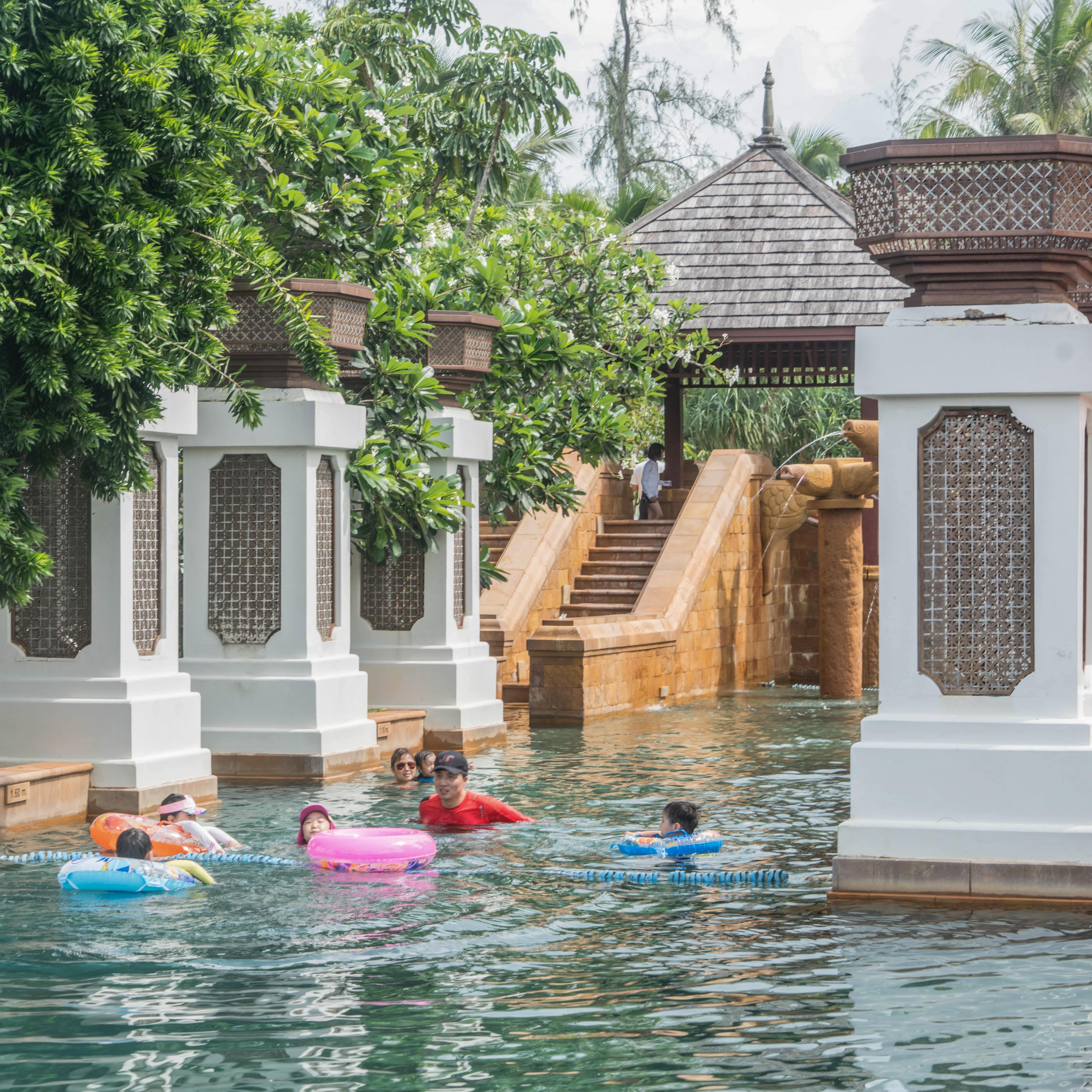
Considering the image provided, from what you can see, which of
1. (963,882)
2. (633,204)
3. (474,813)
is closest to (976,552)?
(963,882)

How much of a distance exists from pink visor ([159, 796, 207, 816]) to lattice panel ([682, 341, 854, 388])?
15.2m

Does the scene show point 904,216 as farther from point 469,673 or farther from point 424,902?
point 469,673

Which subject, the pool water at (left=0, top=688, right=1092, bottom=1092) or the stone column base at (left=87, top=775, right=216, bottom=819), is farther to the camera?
the stone column base at (left=87, top=775, right=216, bottom=819)

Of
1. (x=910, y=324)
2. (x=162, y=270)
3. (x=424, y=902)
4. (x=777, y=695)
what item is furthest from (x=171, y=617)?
(x=777, y=695)

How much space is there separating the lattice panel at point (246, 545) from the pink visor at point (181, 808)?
3.29m

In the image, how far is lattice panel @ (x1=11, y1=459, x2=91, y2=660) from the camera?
1168cm

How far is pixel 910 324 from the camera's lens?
8844 mm

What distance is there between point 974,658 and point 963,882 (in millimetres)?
1094

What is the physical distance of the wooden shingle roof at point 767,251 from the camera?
23469mm

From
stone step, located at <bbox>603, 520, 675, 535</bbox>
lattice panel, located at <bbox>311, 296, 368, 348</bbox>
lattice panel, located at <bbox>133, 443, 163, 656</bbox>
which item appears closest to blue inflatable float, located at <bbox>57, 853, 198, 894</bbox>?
lattice panel, located at <bbox>133, 443, 163, 656</bbox>

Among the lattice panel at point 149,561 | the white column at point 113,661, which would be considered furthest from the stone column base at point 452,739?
the lattice panel at point 149,561

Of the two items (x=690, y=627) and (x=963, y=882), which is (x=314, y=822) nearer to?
(x=963, y=882)

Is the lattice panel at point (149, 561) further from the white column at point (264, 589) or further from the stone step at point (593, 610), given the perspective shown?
the stone step at point (593, 610)

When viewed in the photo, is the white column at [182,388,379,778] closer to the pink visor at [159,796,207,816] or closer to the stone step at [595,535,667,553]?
the pink visor at [159,796,207,816]
